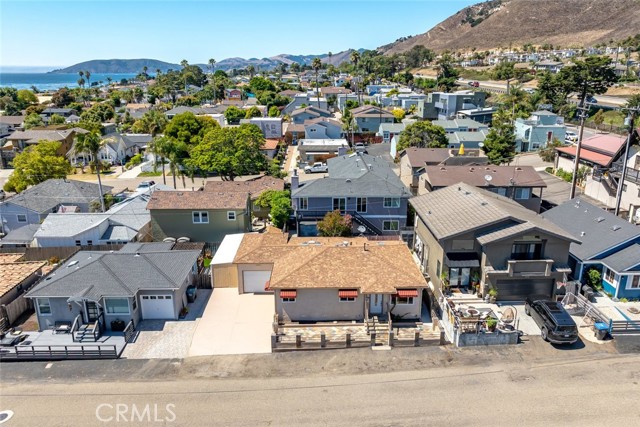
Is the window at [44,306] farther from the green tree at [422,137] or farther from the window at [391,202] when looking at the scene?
the green tree at [422,137]

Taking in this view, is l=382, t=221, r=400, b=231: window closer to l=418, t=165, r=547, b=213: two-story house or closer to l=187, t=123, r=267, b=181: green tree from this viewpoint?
l=418, t=165, r=547, b=213: two-story house

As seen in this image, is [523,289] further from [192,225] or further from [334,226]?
[192,225]

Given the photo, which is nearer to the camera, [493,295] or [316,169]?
[493,295]

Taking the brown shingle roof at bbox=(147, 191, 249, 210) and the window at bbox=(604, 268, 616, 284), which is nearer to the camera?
the window at bbox=(604, 268, 616, 284)

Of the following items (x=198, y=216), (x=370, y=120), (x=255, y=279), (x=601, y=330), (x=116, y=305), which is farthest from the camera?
(x=370, y=120)

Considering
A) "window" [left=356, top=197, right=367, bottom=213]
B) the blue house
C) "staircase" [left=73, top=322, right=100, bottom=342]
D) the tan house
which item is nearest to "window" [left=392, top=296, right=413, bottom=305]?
the tan house

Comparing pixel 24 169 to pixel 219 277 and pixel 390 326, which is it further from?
pixel 390 326

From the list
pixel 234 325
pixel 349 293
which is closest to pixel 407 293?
pixel 349 293
